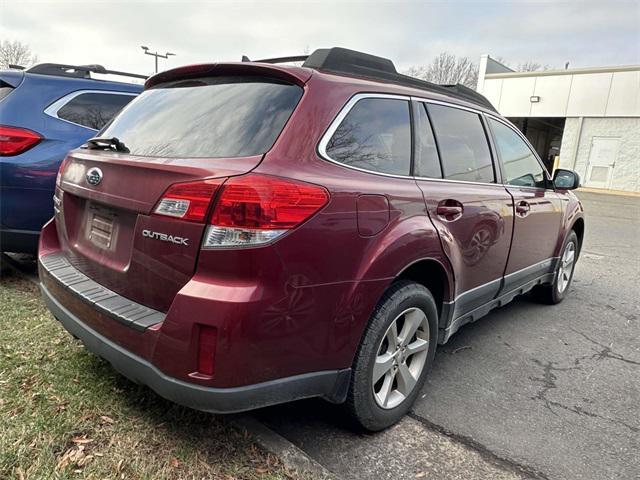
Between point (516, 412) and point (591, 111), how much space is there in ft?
76.2

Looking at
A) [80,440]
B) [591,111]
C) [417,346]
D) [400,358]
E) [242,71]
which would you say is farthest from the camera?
[591,111]

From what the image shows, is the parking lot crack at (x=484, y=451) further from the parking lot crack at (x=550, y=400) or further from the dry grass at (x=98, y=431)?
the dry grass at (x=98, y=431)

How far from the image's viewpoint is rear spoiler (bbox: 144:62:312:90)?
2244mm

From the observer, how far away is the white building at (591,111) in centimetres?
2119

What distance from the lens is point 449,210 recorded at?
2.81 meters

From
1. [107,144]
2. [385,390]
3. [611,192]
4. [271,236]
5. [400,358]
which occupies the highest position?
[107,144]

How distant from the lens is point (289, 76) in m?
2.24

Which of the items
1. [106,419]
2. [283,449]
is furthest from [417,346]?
[106,419]

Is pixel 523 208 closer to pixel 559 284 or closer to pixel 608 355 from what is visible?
pixel 608 355

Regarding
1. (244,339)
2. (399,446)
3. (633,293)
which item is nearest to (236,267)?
(244,339)

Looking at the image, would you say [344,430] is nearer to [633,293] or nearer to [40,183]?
[40,183]

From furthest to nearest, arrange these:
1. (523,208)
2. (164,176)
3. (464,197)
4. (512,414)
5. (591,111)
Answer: (591,111)
(523,208)
(464,197)
(512,414)
(164,176)

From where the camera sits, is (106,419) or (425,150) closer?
(106,419)

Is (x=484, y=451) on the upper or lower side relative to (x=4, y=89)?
lower
